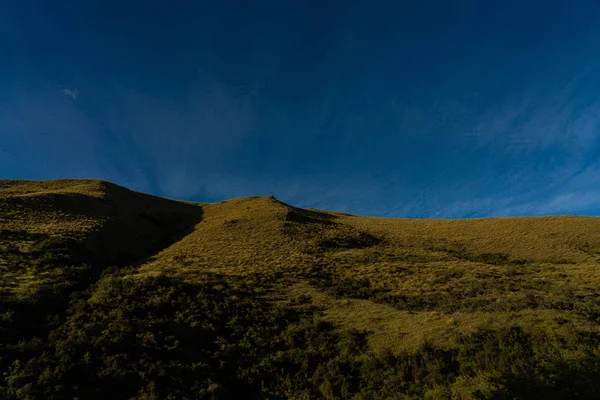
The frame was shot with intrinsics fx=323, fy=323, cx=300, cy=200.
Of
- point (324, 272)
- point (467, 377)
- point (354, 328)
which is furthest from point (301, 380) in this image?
point (324, 272)

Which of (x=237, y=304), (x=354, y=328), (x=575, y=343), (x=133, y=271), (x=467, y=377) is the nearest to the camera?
(x=467, y=377)

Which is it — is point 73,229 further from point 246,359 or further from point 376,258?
point 376,258

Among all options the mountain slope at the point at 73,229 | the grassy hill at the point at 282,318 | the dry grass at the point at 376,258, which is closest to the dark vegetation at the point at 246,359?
the grassy hill at the point at 282,318

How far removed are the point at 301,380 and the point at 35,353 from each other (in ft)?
44.3

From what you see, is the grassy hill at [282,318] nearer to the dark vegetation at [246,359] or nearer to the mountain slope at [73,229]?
the dark vegetation at [246,359]

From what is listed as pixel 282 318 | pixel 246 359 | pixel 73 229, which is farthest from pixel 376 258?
pixel 73 229

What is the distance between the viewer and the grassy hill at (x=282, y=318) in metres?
15.0

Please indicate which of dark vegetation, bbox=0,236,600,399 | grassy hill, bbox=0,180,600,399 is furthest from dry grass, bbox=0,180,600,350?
dark vegetation, bbox=0,236,600,399

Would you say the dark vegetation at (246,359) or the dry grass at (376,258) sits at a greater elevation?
Answer: the dry grass at (376,258)

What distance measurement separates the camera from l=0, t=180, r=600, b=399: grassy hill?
589 inches

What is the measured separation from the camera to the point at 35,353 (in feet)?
53.4

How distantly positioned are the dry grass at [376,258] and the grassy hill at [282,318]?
8.8 inches

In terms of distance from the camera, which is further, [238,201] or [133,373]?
[238,201]

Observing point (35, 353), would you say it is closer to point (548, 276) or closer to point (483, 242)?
point (548, 276)
